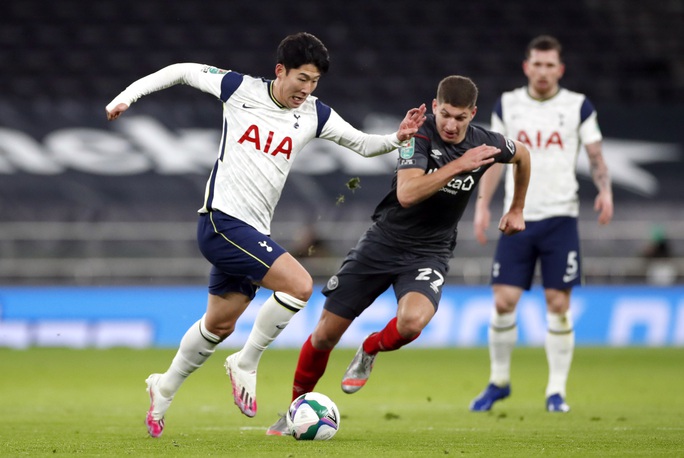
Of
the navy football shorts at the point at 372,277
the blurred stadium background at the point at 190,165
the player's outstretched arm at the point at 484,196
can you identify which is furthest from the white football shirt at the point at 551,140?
Result: the blurred stadium background at the point at 190,165

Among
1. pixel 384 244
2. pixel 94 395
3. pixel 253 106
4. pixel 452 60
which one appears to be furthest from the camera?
pixel 452 60

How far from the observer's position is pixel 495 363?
9078 millimetres

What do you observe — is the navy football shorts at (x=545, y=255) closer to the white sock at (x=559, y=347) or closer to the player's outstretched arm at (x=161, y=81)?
the white sock at (x=559, y=347)

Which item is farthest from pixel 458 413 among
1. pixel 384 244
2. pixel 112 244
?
pixel 112 244

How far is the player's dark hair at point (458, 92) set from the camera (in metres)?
6.70

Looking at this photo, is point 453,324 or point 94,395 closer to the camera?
point 94,395

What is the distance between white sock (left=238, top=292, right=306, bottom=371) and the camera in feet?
21.4

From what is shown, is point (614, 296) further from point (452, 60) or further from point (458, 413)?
point (458, 413)

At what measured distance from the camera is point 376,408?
9.27 meters

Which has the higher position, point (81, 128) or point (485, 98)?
point (485, 98)

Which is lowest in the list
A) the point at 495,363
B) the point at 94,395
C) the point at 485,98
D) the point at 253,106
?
the point at 94,395

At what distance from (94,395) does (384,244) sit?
163 inches

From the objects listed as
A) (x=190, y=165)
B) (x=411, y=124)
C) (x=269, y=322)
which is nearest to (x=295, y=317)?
(x=190, y=165)

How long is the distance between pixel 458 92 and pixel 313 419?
81.0 inches
